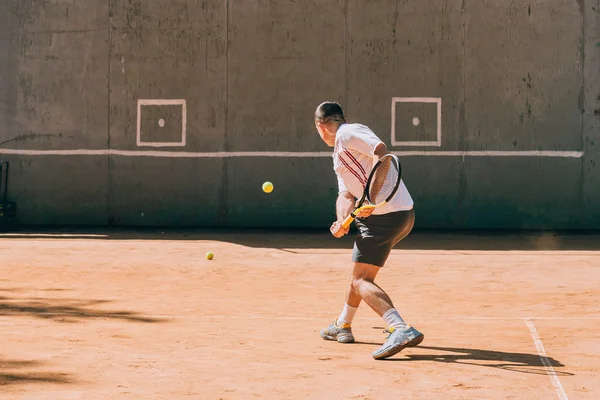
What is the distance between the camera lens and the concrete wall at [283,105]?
17.5 m

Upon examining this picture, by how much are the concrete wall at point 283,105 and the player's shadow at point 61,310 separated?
8091 mm

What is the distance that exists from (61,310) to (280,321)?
2.08m

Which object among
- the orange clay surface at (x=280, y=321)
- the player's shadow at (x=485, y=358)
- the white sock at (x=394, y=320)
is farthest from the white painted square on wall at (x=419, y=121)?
the white sock at (x=394, y=320)

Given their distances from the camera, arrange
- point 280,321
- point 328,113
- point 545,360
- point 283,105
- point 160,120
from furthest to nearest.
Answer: point 160,120 < point 283,105 < point 280,321 < point 328,113 < point 545,360

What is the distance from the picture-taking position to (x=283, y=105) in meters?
17.8

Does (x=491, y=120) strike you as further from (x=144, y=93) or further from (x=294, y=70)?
(x=144, y=93)

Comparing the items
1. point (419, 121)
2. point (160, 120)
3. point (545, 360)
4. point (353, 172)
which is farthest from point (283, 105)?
point (545, 360)

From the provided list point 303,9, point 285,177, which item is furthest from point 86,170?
point 303,9

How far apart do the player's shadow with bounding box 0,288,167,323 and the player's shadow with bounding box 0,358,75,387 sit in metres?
1.97

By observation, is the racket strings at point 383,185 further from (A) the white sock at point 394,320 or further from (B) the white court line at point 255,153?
(B) the white court line at point 255,153

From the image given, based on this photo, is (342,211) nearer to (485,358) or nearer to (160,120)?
(485,358)

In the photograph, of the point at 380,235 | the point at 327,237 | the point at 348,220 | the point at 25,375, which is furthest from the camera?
the point at 327,237

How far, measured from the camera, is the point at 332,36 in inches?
695

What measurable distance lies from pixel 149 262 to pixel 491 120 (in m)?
7.09
